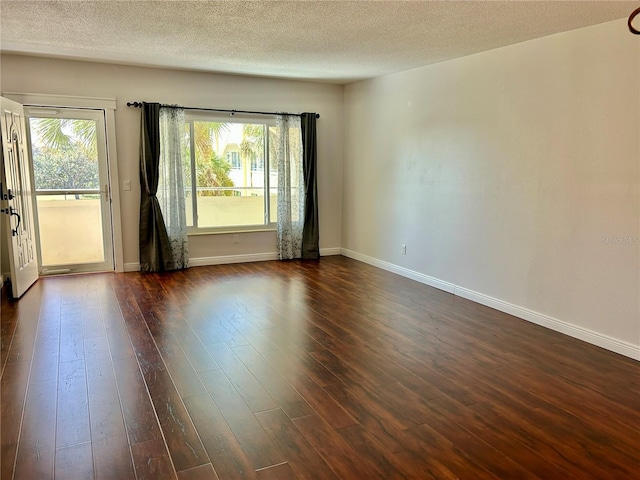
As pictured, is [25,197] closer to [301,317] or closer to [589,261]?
[301,317]

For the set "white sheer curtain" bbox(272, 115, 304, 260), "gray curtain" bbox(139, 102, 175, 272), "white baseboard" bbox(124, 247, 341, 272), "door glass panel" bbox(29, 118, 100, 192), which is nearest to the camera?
"door glass panel" bbox(29, 118, 100, 192)

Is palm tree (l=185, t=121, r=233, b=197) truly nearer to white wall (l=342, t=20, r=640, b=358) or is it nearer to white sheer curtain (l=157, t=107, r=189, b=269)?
white sheer curtain (l=157, t=107, r=189, b=269)

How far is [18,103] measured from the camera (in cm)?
493

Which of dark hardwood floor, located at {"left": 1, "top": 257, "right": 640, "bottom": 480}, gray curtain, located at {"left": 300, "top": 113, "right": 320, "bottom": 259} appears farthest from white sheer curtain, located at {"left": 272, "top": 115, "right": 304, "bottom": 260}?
dark hardwood floor, located at {"left": 1, "top": 257, "right": 640, "bottom": 480}

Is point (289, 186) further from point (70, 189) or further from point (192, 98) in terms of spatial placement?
point (70, 189)

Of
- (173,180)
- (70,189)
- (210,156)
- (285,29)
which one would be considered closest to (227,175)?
(210,156)

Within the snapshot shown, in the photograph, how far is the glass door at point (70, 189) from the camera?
5.34m

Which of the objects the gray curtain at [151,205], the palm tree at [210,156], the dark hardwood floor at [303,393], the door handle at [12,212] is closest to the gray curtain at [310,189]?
the palm tree at [210,156]

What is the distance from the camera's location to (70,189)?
217 inches

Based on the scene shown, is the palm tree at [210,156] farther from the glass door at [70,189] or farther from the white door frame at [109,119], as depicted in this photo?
the glass door at [70,189]

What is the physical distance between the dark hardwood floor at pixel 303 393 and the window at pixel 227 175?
6.49 feet

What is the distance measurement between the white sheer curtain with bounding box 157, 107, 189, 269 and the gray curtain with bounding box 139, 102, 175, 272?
8 cm

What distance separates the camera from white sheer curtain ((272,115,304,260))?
6.46 m

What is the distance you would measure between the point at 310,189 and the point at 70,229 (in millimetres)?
3163
